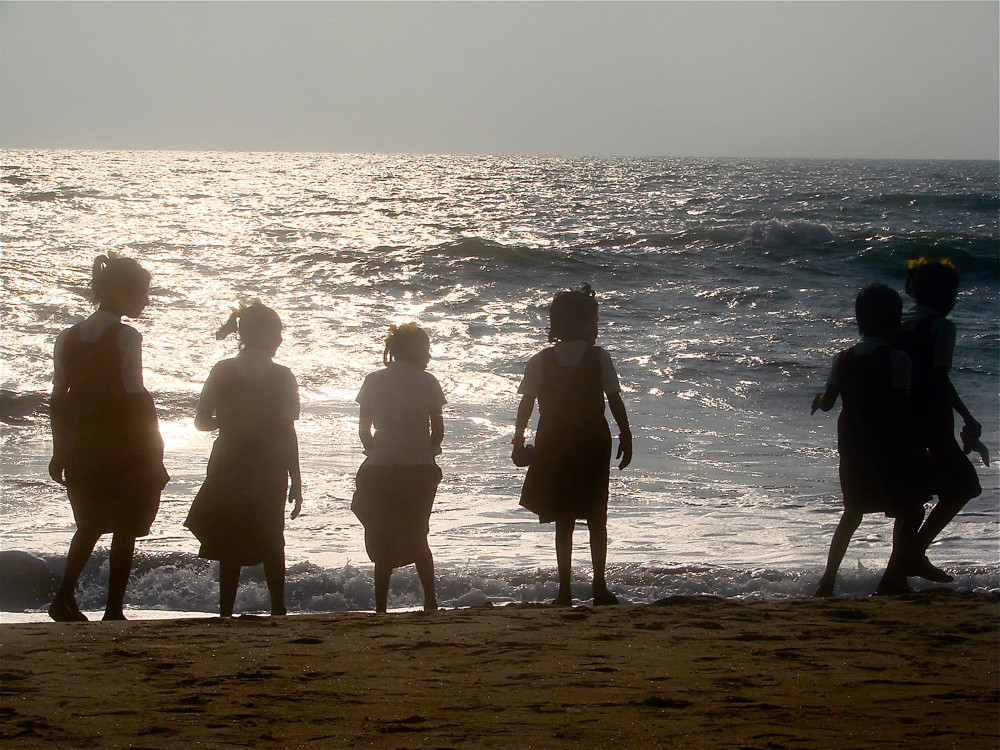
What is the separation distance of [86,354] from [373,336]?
13.2 m

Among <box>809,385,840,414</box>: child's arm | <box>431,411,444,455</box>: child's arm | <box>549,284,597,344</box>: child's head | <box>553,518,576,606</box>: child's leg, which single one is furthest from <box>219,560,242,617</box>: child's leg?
<box>809,385,840,414</box>: child's arm

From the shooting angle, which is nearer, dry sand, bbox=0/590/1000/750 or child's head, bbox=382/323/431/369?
dry sand, bbox=0/590/1000/750

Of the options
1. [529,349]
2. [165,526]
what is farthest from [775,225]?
[165,526]

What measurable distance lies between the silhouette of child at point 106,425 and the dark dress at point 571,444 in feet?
5.81

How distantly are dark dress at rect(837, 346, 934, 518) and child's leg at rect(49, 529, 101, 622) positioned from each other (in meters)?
3.43

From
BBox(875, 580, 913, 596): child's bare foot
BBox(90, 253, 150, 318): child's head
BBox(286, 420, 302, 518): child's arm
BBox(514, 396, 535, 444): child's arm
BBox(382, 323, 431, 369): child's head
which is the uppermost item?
BBox(90, 253, 150, 318): child's head

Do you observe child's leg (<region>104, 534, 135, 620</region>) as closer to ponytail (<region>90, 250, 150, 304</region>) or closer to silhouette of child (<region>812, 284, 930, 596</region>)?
ponytail (<region>90, 250, 150, 304</region>)

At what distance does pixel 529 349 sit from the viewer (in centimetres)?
1652

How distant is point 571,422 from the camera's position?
4.80 meters

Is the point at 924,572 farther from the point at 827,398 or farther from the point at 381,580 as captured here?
the point at 381,580

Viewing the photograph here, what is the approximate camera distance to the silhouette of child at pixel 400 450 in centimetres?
485

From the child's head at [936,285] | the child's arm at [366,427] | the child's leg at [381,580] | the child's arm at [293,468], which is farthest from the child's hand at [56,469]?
the child's head at [936,285]

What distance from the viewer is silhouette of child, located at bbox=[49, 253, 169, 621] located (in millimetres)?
4262

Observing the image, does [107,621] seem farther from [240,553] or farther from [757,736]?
[757,736]
